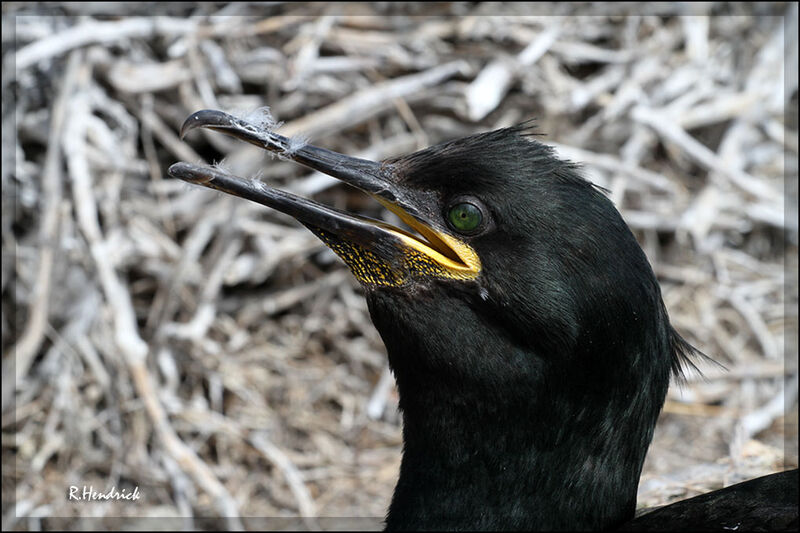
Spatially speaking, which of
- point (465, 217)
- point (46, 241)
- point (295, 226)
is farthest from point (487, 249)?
point (295, 226)

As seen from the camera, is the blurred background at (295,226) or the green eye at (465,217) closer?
the green eye at (465,217)

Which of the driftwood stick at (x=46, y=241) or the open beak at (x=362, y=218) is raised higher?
the driftwood stick at (x=46, y=241)

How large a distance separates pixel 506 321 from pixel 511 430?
0.22 m

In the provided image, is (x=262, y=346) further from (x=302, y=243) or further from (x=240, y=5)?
(x=240, y=5)

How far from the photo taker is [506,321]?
5.61 feet

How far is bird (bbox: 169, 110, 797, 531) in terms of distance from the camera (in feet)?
5.50

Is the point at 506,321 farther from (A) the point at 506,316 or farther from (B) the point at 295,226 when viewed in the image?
(B) the point at 295,226

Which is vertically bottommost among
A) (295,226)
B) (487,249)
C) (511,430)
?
(511,430)

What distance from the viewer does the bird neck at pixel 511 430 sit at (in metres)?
1.73

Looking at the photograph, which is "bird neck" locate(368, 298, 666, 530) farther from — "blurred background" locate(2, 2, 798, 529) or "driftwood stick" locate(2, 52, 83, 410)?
"driftwood stick" locate(2, 52, 83, 410)

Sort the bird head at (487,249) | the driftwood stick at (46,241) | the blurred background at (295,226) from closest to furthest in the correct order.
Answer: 1. the bird head at (487,249)
2. the driftwood stick at (46,241)
3. the blurred background at (295,226)

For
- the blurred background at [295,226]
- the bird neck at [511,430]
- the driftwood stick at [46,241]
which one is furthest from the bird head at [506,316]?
the driftwood stick at [46,241]
